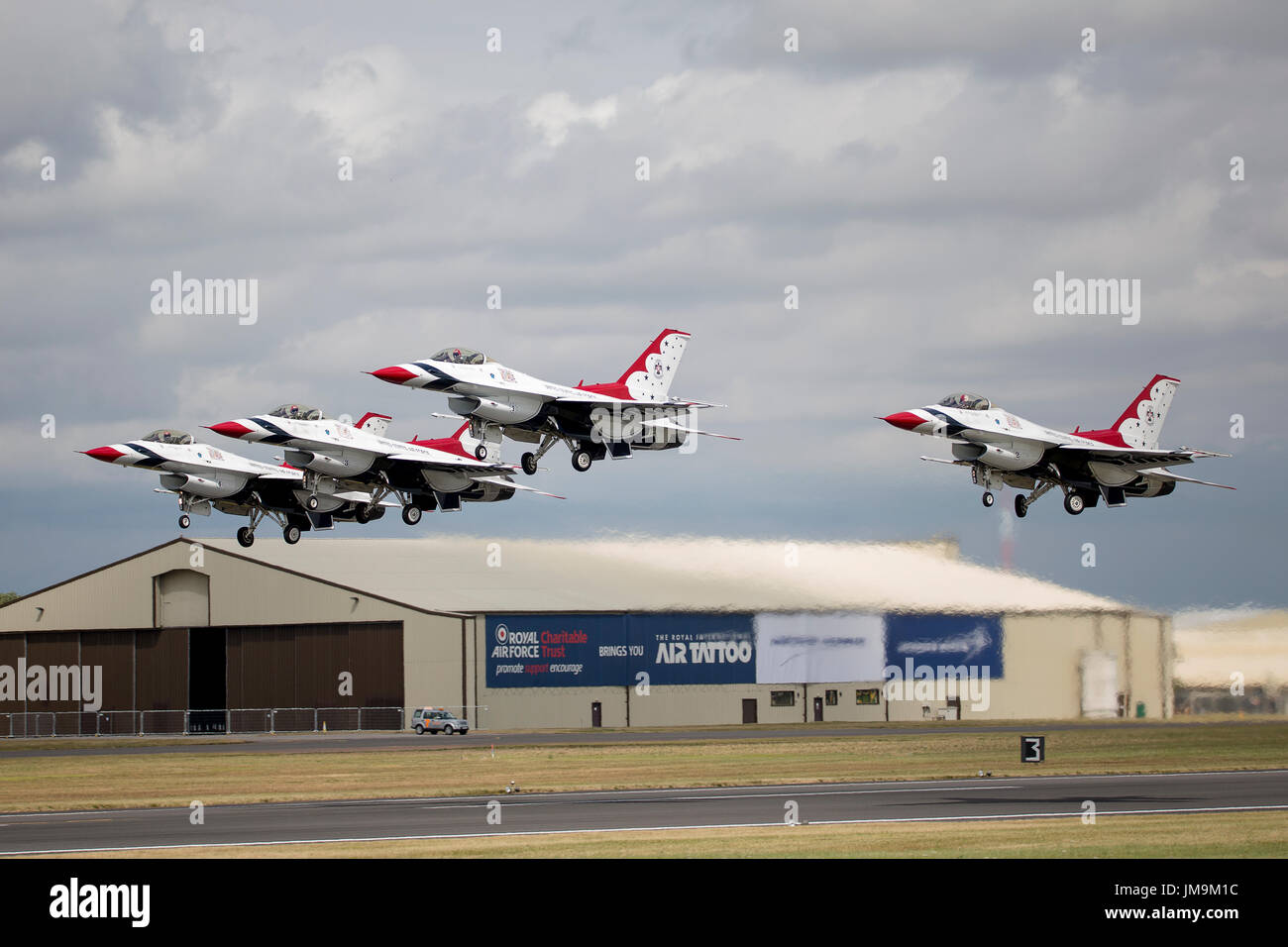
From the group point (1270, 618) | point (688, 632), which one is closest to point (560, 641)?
point (688, 632)

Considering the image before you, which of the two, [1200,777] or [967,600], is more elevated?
[967,600]

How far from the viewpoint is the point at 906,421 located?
173 ft

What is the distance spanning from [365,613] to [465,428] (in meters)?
34.9

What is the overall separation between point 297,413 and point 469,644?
3949cm

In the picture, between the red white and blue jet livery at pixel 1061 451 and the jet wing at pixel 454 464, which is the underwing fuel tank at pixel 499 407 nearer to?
the jet wing at pixel 454 464

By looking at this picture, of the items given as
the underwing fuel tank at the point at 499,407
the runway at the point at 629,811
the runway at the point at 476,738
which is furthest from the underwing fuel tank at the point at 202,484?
the runway at the point at 476,738

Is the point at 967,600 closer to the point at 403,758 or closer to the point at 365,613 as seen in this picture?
the point at 403,758

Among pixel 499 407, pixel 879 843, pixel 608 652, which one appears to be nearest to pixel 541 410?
pixel 499 407

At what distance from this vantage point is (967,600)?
78.9 meters

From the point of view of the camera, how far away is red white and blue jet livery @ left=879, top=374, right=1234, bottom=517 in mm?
53812

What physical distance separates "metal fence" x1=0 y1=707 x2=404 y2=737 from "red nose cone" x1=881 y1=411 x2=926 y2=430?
5249 centimetres

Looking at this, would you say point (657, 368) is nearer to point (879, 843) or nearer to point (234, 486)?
point (234, 486)
